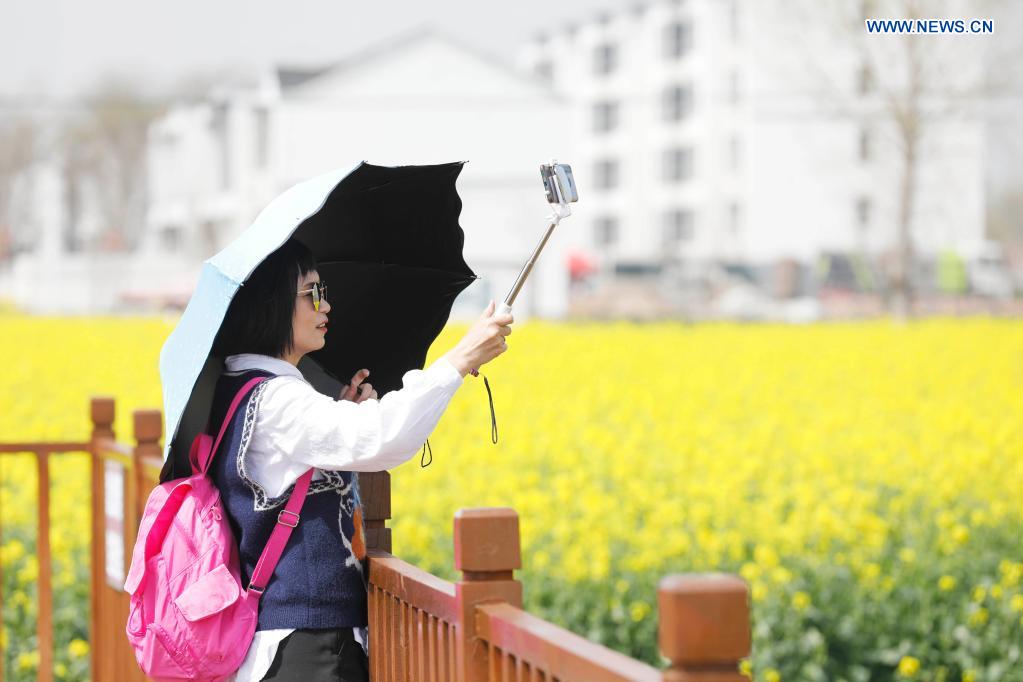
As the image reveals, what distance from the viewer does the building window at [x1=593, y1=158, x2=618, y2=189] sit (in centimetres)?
5872

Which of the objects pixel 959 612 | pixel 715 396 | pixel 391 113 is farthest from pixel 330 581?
pixel 391 113

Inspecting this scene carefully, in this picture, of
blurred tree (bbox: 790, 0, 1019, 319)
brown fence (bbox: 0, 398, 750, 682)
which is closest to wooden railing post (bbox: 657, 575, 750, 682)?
brown fence (bbox: 0, 398, 750, 682)

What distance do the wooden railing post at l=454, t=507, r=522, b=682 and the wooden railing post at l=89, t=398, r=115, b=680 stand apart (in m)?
2.88

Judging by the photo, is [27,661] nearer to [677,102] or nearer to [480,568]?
[480,568]

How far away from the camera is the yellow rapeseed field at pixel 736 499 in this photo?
5684mm

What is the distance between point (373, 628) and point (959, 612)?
12.0 feet

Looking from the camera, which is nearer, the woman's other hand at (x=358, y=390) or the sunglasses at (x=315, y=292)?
the sunglasses at (x=315, y=292)

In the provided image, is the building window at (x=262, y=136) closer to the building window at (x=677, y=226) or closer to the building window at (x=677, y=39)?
the building window at (x=677, y=226)

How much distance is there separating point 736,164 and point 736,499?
43.4m

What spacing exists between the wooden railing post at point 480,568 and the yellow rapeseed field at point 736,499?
327 cm

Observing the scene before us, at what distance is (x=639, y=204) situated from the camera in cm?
5659

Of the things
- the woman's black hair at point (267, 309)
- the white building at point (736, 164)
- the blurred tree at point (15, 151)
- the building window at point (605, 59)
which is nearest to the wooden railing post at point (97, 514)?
the woman's black hair at point (267, 309)

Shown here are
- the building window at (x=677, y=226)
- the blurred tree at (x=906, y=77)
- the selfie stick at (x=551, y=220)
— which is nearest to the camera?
the selfie stick at (x=551, y=220)

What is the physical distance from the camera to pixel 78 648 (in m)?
5.38
